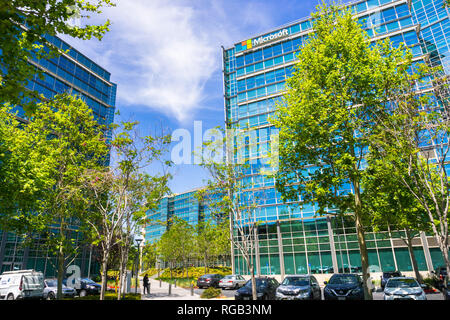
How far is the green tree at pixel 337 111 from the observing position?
13609mm

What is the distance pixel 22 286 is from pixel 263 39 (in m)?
45.2

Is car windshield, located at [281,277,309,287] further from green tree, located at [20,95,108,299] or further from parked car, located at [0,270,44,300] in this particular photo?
parked car, located at [0,270,44,300]

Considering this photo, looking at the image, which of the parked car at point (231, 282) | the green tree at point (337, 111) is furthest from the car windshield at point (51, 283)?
the green tree at point (337, 111)

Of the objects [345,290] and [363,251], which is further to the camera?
[345,290]

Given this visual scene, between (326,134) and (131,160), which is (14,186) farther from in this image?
(326,134)

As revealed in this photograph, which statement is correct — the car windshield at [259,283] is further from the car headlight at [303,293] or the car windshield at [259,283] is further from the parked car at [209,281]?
the parked car at [209,281]

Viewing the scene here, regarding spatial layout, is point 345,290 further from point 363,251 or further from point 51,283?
point 51,283

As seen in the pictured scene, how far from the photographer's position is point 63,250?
49.9ft

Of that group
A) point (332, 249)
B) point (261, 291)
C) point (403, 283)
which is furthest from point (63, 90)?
point (403, 283)

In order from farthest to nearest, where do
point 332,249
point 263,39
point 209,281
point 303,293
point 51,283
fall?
1. point 263,39
2. point 332,249
3. point 209,281
4. point 51,283
5. point 303,293

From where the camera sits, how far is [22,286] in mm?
18500

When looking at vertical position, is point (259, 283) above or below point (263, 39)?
below
